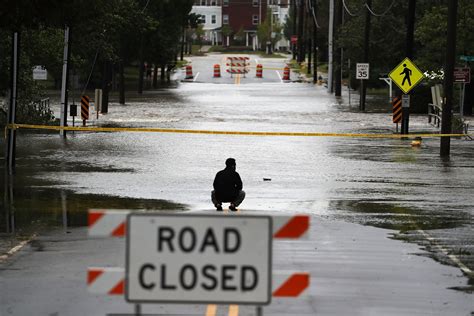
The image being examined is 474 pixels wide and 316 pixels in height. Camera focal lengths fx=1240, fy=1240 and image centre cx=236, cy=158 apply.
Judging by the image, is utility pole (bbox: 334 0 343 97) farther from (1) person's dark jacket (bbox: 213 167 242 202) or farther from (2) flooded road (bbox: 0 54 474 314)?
(1) person's dark jacket (bbox: 213 167 242 202)

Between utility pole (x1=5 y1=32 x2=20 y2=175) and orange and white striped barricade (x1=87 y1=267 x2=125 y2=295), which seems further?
utility pole (x1=5 y1=32 x2=20 y2=175)

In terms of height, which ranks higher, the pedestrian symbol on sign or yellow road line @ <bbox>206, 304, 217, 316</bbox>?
the pedestrian symbol on sign

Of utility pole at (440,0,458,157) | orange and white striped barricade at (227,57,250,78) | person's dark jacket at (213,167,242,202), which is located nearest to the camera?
person's dark jacket at (213,167,242,202)

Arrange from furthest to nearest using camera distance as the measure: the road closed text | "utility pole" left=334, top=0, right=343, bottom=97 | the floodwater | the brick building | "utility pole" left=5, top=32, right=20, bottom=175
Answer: the brick building
"utility pole" left=334, top=0, right=343, bottom=97
"utility pole" left=5, top=32, right=20, bottom=175
the floodwater
the road closed text

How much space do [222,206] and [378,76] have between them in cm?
5575

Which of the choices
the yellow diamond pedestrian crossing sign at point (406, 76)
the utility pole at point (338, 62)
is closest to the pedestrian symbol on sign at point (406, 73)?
the yellow diamond pedestrian crossing sign at point (406, 76)

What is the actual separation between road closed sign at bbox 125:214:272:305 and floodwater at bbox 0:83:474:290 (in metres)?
8.94

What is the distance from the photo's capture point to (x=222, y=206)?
22.0 m

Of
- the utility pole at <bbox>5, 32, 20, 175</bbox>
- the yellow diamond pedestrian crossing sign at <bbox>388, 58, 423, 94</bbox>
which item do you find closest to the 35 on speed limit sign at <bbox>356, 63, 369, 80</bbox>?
the yellow diamond pedestrian crossing sign at <bbox>388, 58, 423, 94</bbox>

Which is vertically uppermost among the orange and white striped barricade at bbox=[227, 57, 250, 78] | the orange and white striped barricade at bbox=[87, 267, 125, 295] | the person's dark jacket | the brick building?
the brick building

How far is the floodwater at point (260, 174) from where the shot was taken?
21.5 metres

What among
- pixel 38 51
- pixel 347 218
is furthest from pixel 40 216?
pixel 38 51

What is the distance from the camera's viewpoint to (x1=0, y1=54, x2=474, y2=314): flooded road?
21219 millimetres

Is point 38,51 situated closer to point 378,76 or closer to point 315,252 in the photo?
point 315,252
